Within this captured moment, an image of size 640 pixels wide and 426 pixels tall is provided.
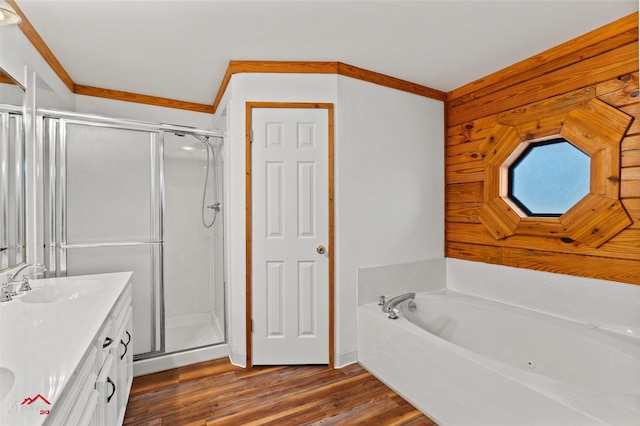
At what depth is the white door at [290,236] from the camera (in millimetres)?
2379

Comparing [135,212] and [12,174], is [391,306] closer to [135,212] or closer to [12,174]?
[135,212]

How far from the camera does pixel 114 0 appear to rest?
1657mm

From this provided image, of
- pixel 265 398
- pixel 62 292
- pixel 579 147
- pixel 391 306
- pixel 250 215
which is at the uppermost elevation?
pixel 579 147

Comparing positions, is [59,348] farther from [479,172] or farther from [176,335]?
[479,172]

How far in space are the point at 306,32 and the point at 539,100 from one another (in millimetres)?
1761

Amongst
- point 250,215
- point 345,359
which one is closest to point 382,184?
point 250,215

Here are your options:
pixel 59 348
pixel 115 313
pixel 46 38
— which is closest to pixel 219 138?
pixel 46 38

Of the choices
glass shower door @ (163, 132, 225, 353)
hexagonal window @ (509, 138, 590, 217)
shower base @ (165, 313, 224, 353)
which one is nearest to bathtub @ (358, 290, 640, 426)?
hexagonal window @ (509, 138, 590, 217)

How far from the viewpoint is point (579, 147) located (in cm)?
208

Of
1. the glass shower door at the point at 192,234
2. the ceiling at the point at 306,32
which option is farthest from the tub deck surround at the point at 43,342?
the ceiling at the point at 306,32

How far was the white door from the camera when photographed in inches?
93.7

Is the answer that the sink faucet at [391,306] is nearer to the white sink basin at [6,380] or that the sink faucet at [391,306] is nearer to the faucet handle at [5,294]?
the white sink basin at [6,380]

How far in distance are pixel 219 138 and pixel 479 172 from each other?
231 cm

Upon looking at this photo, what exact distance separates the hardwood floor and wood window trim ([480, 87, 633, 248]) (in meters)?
1.57
